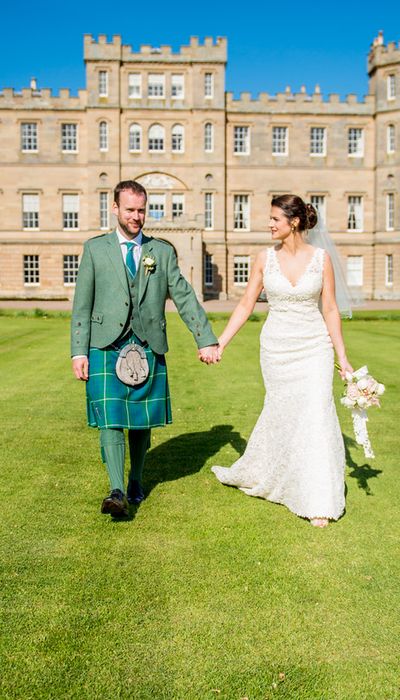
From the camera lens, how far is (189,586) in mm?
3877

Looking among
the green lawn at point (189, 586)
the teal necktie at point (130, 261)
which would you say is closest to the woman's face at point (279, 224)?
the teal necktie at point (130, 261)

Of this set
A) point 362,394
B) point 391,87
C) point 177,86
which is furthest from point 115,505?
point 391,87

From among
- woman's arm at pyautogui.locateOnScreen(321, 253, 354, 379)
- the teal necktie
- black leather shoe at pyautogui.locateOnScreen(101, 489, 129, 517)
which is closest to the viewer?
black leather shoe at pyautogui.locateOnScreen(101, 489, 129, 517)

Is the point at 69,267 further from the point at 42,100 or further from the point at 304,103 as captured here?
the point at 304,103

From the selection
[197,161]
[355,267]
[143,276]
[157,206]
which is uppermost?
[197,161]

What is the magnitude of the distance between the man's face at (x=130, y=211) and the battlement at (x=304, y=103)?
4343 centimetres

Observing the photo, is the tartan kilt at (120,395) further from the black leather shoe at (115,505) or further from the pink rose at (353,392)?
the pink rose at (353,392)

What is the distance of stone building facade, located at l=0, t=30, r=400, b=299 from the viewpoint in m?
44.1

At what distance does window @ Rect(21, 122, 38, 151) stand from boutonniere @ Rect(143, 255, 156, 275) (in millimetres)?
43363

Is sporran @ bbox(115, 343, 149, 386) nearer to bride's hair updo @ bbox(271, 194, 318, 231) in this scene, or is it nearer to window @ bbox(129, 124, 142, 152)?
bride's hair updo @ bbox(271, 194, 318, 231)

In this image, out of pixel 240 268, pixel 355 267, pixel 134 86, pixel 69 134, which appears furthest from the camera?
pixel 355 267

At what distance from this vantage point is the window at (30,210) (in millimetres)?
45594

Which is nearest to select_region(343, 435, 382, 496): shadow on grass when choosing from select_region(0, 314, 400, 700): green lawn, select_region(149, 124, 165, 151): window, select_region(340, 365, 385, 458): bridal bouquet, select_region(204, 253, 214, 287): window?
select_region(0, 314, 400, 700): green lawn

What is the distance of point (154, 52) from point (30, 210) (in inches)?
510
